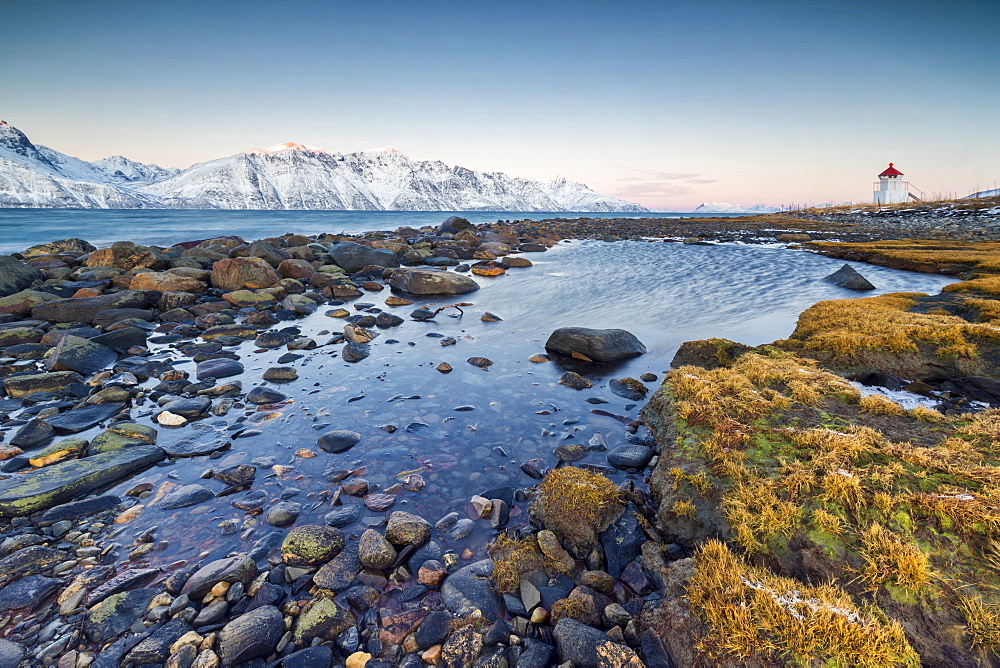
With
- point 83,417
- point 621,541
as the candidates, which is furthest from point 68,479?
point 621,541

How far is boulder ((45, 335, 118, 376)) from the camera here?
9.55m

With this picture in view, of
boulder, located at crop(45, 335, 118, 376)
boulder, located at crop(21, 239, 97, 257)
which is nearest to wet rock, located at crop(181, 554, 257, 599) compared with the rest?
boulder, located at crop(45, 335, 118, 376)

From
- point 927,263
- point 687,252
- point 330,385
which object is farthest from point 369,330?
point 687,252

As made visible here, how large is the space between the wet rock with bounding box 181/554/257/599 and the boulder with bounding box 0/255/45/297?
20374 mm

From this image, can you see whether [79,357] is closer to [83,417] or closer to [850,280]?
[83,417]

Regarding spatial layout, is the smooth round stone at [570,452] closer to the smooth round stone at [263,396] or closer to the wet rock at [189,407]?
→ the smooth round stone at [263,396]

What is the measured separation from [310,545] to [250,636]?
3.68 ft

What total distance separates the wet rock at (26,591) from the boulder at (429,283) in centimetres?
1735

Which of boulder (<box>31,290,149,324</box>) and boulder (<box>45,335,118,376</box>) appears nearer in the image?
boulder (<box>45,335,118,376</box>)

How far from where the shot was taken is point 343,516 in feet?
17.6

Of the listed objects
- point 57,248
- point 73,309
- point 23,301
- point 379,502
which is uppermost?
point 57,248

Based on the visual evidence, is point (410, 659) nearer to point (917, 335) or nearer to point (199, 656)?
point (199, 656)

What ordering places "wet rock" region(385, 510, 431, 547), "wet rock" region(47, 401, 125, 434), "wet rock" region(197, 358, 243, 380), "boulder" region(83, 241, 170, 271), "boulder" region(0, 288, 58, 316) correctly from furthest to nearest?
"boulder" region(83, 241, 170, 271) < "boulder" region(0, 288, 58, 316) < "wet rock" region(197, 358, 243, 380) < "wet rock" region(47, 401, 125, 434) < "wet rock" region(385, 510, 431, 547)

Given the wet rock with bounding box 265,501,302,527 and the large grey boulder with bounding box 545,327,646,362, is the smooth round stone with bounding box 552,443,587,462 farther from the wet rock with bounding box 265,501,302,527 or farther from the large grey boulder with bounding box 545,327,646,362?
the large grey boulder with bounding box 545,327,646,362
